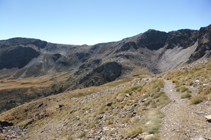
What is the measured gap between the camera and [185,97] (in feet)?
37.5

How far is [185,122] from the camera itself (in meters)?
7.57

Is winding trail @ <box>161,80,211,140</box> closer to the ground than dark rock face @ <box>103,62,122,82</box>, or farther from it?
farther from it

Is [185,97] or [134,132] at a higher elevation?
[185,97]

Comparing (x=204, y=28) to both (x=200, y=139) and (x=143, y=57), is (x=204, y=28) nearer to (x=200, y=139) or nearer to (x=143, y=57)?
(x=143, y=57)

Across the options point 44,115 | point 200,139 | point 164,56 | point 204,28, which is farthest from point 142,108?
point 204,28

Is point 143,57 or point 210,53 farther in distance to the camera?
point 143,57

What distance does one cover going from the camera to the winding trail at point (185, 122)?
20.9 ft

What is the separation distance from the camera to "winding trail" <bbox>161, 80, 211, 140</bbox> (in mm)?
6379

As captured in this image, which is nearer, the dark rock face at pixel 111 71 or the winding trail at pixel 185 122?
the winding trail at pixel 185 122

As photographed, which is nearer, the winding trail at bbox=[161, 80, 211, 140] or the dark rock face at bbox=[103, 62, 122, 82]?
the winding trail at bbox=[161, 80, 211, 140]

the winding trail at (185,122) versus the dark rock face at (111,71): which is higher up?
the winding trail at (185,122)

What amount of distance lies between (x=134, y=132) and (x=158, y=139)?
1.89 m

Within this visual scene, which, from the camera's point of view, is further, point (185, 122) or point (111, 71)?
point (111, 71)

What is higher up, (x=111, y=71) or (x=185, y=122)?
(x=185, y=122)
